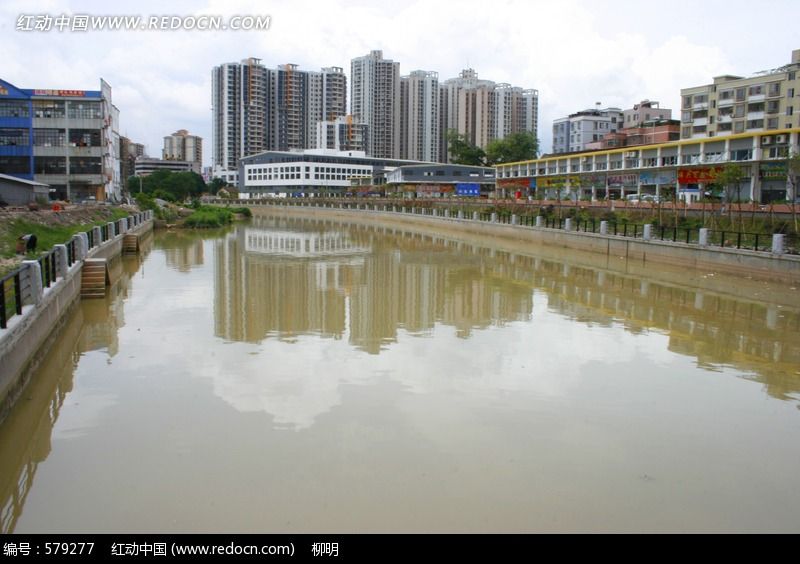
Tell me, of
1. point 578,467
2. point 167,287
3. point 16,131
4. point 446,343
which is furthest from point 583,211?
point 16,131

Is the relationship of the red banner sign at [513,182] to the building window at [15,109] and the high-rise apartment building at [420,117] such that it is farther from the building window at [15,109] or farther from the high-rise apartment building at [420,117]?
the high-rise apartment building at [420,117]

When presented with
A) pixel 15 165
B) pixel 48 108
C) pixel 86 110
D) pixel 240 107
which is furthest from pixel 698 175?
pixel 240 107

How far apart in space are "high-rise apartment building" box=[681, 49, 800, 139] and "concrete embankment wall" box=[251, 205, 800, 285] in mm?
28996

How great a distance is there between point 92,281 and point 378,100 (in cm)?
12310

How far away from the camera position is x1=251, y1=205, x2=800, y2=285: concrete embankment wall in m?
20.5

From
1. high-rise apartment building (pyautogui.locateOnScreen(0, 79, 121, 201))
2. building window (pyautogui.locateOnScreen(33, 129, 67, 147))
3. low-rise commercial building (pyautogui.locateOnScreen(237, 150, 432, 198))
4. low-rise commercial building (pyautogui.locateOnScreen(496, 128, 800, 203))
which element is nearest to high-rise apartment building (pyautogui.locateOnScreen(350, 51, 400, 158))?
low-rise commercial building (pyautogui.locateOnScreen(237, 150, 432, 198))

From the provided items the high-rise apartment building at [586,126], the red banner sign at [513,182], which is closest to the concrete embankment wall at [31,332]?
the red banner sign at [513,182]

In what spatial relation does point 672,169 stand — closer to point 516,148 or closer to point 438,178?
point 438,178

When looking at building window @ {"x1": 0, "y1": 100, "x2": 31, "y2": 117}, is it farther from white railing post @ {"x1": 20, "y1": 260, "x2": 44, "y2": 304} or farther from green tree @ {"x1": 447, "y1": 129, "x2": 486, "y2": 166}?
green tree @ {"x1": 447, "y1": 129, "x2": 486, "y2": 166}

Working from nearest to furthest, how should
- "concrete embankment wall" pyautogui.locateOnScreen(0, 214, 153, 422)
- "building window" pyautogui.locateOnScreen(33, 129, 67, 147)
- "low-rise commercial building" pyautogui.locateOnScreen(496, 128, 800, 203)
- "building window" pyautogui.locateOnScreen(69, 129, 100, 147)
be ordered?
"concrete embankment wall" pyautogui.locateOnScreen(0, 214, 153, 422), "low-rise commercial building" pyautogui.locateOnScreen(496, 128, 800, 203), "building window" pyautogui.locateOnScreen(33, 129, 67, 147), "building window" pyautogui.locateOnScreen(69, 129, 100, 147)

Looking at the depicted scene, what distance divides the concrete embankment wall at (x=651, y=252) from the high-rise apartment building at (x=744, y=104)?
95.1 feet

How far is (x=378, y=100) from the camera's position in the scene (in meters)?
136

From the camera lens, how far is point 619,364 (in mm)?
11453
